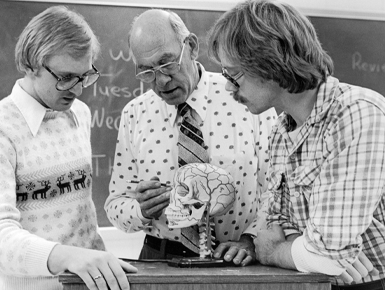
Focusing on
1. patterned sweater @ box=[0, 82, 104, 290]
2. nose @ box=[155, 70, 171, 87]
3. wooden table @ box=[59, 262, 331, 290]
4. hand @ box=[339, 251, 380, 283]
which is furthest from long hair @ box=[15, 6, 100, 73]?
hand @ box=[339, 251, 380, 283]

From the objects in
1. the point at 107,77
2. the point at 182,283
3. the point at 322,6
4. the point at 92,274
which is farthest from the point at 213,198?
the point at 322,6

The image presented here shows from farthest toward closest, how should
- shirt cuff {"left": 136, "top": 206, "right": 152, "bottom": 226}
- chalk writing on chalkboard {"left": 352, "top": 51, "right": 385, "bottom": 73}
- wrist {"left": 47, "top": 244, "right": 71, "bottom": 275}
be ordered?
chalk writing on chalkboard {"left": 352, "top": 51, "right": 385, "bottom": 73} < shirt cuff {"left": 136, "top": 206, "right": 152, "bottom": 226} < wrist {"left": 47, "top": 244, "right": 71, "bottom": 275}

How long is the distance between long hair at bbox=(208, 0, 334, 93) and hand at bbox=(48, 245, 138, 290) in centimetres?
62

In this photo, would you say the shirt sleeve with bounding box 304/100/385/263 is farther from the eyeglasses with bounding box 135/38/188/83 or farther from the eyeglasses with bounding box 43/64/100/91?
the eyeglasses with bounding box 43/64/100/91

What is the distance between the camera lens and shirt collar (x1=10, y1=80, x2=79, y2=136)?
1.79 m

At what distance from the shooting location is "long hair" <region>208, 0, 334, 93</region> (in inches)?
59.0

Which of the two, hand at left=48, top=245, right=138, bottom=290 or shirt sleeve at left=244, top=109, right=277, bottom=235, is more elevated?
shirt sleeve at left=244, top=109, right=277, bottom=235

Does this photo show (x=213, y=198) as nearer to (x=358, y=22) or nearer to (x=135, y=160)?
(x=135, y=160)

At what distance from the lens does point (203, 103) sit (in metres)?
2.08

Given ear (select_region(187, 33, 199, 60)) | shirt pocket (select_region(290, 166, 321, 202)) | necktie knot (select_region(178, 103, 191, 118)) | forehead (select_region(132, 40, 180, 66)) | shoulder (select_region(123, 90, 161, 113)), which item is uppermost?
ear (select_region(187, 33, 199, 60))

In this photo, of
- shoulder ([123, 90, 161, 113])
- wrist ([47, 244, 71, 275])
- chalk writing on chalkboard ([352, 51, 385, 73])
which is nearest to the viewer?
wrist ([47, 244, 71, 275])

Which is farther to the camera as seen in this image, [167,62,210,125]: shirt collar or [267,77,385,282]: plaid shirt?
[167,62,210,125]: shirt collar

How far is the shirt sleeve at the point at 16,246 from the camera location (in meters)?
1.49

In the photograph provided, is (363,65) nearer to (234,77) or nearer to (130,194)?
(130,194)
